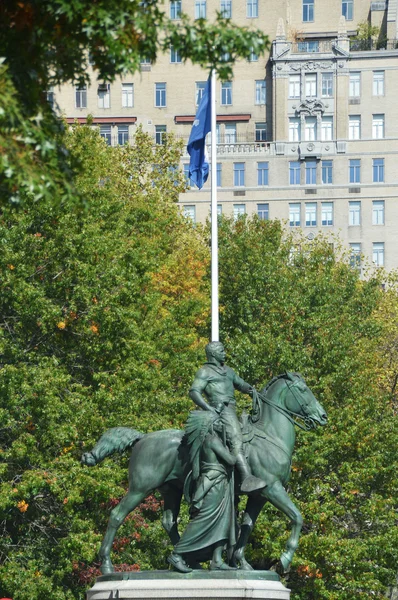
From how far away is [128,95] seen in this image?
414 ft

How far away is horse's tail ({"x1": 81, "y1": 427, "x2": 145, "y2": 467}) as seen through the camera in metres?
25.0

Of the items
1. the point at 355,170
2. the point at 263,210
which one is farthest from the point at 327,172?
the point at 263,210

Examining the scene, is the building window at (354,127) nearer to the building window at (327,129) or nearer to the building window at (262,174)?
the building window at (327,129)

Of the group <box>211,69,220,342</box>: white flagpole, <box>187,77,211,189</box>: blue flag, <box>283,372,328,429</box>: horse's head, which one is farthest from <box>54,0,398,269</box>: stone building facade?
<box>283,372,328,429</box>: horse's head

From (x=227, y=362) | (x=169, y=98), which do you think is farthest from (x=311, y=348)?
(x=169, y=98)

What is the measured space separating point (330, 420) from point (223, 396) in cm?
1984

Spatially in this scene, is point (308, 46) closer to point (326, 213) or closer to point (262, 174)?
point (262, 174)

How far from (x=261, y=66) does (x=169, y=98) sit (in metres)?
8.27

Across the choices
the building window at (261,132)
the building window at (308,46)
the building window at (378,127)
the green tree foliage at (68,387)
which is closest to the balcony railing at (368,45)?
the building window at (308,46)

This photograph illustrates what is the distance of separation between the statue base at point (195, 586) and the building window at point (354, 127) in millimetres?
99276

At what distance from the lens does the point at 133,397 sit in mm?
39188

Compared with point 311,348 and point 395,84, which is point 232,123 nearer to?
point 395,84

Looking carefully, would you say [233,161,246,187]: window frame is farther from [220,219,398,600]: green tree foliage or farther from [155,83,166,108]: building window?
[220,219,398,600]: green tree foliage

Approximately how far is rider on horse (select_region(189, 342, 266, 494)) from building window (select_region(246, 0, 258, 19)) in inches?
4140
